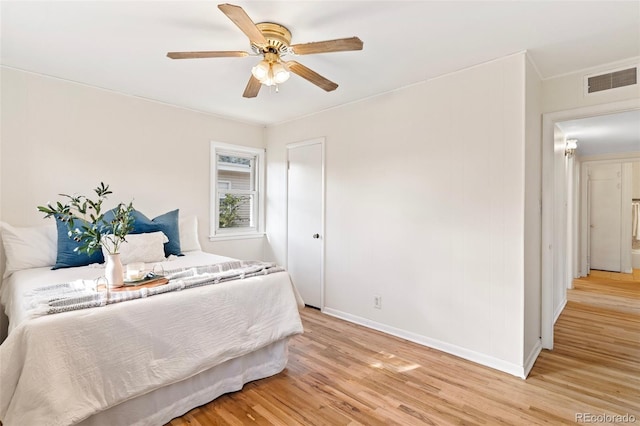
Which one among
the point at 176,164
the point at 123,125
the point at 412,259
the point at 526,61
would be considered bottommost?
the point at 412,259

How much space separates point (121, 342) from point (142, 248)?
53.3 inches

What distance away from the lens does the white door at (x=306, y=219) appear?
3.98m

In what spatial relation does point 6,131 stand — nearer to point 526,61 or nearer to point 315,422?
point 315,422

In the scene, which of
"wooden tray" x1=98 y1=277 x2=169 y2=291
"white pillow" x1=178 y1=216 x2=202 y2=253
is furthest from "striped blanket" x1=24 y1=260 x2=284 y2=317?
"white pillow" x1=178 y1=216 x2=202 y2=253

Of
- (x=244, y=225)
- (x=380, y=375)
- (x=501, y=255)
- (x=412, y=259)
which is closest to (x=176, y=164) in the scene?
(x=244, y=225)

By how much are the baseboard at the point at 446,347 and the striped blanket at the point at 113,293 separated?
149 centimetres

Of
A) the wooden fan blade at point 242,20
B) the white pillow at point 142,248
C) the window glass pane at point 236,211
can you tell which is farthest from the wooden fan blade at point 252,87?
the window glass pane at point 236,211

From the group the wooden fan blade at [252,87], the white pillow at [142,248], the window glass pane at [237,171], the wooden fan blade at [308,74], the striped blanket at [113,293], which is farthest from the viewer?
the window glass pane at [237,171]

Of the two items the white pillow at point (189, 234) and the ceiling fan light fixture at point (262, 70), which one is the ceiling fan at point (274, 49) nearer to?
the ceiling fan light fixture at point (262, 70)

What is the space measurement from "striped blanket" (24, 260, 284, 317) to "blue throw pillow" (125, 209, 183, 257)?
37.4 inches

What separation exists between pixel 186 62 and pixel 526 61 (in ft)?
9.08

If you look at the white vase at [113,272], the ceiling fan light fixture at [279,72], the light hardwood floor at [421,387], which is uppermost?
the ceiling fan light fixture at [279,72]

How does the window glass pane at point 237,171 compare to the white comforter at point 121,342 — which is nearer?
the white comforter at point 121,342

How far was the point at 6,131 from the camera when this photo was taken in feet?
8.87
